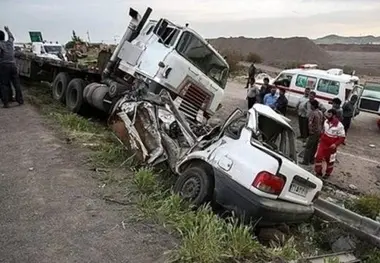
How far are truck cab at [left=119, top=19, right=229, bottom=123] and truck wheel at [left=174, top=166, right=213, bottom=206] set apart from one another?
393 centimetres

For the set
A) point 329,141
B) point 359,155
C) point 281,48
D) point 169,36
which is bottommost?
A: point 359,155

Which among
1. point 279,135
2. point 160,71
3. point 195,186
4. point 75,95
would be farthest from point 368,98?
point 195,186

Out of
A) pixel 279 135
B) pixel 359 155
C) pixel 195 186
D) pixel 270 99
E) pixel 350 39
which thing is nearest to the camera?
pixel 195 186

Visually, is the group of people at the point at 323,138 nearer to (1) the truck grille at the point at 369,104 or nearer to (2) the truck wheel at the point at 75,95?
(1) the truck grille at the point at 369,104

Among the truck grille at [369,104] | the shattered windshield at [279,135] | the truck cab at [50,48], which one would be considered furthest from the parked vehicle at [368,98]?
the truck cab at [50,48]

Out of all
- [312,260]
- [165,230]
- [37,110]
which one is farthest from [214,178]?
[37,110]

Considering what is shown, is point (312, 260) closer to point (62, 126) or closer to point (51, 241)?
point (51, 241)

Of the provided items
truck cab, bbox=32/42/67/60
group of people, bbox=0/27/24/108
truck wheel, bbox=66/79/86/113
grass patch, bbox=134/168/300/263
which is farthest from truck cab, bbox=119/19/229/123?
truck cab, bbox=32/42/67/60

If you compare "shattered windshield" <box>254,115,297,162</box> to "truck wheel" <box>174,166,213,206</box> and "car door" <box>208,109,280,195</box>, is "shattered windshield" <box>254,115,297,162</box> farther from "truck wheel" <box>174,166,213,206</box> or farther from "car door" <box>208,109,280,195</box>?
"truck wheel" <box>174,166,213,206</box>

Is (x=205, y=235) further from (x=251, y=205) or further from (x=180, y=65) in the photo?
(x=180, y=65)

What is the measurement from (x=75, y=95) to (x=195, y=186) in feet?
21.6

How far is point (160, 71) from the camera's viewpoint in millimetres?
9695

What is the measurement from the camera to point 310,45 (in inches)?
2167

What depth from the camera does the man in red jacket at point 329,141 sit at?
8805 mm
